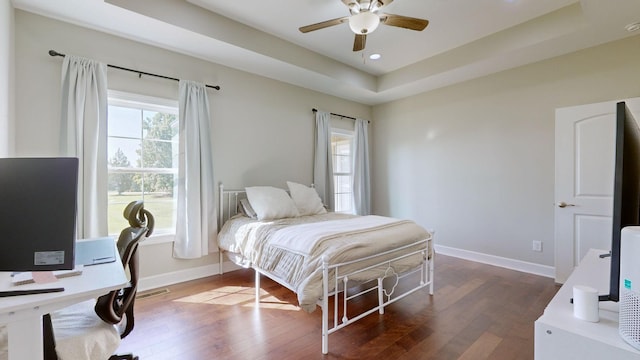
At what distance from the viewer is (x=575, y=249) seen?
3.08 metres

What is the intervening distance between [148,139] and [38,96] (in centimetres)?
90

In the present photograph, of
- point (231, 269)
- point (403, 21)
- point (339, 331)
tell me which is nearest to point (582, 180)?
point (403, 21)

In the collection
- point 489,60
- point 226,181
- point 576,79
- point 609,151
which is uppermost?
point 489,60

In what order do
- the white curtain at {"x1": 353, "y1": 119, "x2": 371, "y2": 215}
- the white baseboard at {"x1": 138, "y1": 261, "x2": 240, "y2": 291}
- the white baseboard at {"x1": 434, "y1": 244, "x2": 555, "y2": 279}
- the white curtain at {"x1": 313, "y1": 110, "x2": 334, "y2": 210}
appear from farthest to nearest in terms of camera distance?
the white curtain at {"x1": 353, "y1": 119, "x2": 371, "y2": 215} < the white curtain at {"x1": 313, "y1": 110, "x2": 334, "y2": 210} < the white baseboard at {"x1": 434, "y1": 244, "x2": 555, "y2": 279} < the white baseboard at {"x1": 138, "y1": 261, "x2": 240, "y2": 291}

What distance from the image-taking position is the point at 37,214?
0.96 metres

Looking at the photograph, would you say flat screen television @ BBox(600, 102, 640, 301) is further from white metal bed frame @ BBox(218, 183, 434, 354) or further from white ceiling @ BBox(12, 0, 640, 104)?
white ceiling @ BBox(12, 0, 640, 104)

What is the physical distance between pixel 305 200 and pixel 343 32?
2.10 meters

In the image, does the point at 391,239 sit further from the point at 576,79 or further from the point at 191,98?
the point at 576,79

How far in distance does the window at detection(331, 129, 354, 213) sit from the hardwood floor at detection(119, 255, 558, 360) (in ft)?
7.47

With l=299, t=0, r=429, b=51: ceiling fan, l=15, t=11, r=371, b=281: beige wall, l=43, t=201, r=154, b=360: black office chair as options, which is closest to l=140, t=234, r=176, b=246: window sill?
l=15, t=11, r=371, b=281: beige wall

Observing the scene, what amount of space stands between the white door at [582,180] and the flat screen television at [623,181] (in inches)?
103

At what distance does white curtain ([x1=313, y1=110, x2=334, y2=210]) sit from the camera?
14.6 feet

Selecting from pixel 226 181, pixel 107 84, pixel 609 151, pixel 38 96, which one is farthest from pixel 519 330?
pixel 38 96

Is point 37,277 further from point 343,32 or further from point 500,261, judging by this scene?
point 500,261
